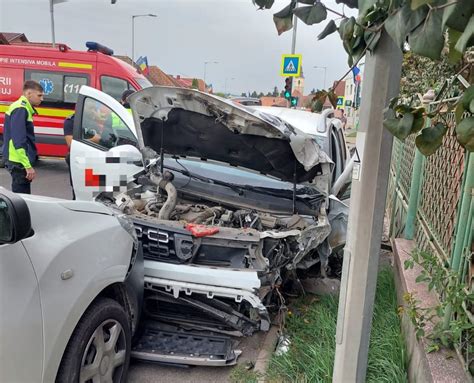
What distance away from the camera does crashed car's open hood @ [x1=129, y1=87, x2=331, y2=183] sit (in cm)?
334

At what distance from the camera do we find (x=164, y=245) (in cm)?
328

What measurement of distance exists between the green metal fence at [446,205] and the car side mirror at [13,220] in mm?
1600

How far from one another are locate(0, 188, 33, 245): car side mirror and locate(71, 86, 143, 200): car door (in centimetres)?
253

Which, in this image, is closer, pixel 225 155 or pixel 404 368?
pixel 404 368

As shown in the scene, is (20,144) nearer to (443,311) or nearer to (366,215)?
(366,215)

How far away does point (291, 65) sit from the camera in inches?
496

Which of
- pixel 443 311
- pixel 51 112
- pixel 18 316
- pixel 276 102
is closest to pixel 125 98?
pixel 18 316

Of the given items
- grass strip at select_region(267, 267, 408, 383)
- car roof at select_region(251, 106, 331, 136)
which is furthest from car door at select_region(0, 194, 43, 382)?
car roof at select_region(251, 106, 331, 136)

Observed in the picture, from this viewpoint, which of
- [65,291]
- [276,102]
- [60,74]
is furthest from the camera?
[276,102]

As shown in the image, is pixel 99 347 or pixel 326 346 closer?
pixel 99 347

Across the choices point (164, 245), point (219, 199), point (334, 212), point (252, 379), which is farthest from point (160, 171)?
point (252, 379)

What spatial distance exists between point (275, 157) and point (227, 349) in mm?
1623

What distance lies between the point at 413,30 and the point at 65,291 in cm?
185

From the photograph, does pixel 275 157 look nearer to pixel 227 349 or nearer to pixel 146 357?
pixel 227 349
